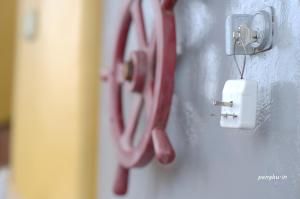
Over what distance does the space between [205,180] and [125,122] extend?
360mm

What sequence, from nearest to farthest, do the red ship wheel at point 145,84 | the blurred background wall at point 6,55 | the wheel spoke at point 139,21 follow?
the red ship wheel at point 145,84 → the wheel spoke at point 139,21 → the blurred background wall at point 6,55

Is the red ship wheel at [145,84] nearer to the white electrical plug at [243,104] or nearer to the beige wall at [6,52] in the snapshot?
the white electrical plug at [243,104]

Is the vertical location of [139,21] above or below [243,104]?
above

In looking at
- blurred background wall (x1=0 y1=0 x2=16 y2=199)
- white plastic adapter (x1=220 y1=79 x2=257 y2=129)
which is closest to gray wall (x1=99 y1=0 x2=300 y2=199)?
white plastic adapter (x1=220 y1=79 x2=257 y2=129)

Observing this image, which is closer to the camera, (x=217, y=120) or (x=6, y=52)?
(x=217, y=120)

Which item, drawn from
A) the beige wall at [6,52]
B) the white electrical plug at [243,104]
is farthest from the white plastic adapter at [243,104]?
the beige wall at [6,52]

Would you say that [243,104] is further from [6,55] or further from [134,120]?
[6,55]

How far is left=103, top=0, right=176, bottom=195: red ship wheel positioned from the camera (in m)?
0.69

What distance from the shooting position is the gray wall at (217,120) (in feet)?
1.63

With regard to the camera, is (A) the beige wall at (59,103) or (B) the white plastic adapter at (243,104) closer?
(B) the white plastic adapter at (243,104)

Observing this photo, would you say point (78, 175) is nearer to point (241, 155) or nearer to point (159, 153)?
point (159, 153)

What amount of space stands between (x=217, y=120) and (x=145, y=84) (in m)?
0.17

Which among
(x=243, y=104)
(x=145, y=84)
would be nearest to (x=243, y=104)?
(x=243, y=104)

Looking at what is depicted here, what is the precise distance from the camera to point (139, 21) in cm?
85
